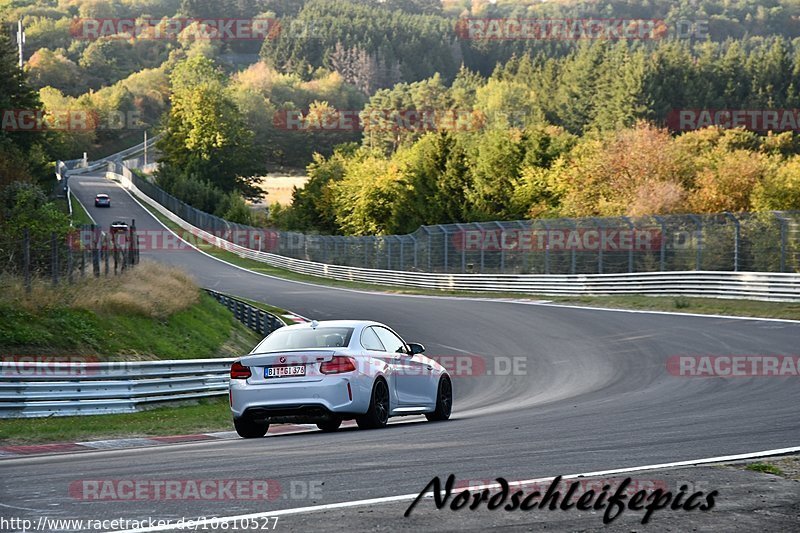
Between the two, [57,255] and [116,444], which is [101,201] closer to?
[57,255]

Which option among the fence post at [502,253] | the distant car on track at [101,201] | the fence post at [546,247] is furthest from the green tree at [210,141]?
the fence post at [546,247]

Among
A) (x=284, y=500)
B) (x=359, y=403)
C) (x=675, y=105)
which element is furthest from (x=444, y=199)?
(x=284, y=500)

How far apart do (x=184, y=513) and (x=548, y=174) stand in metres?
76.7

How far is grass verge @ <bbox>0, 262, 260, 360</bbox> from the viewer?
1978 cm

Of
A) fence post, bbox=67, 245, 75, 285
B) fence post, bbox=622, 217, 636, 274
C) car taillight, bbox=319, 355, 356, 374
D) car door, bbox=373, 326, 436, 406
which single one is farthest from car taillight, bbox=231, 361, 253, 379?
fence post, bbox=622, 217, 636, 274

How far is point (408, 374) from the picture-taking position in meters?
14.2

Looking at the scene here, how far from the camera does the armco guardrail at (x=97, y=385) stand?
16.1 metres

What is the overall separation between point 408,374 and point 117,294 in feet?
38.1

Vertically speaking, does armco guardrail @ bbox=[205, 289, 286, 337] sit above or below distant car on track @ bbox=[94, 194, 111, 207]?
above

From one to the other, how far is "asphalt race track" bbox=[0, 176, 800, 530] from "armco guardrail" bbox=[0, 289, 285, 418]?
14.9 ft

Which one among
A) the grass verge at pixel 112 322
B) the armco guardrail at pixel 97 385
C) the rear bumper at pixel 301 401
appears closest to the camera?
the rear bumper at pixel 301 401

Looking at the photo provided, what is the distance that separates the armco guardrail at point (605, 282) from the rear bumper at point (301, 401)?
21.8 metres

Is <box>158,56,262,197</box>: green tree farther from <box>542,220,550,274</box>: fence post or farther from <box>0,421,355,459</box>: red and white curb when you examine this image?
<box>0,421,355,459</box>: red and white curb

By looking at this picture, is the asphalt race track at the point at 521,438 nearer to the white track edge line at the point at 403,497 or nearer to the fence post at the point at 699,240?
the white track edge line at the point at 403,497
